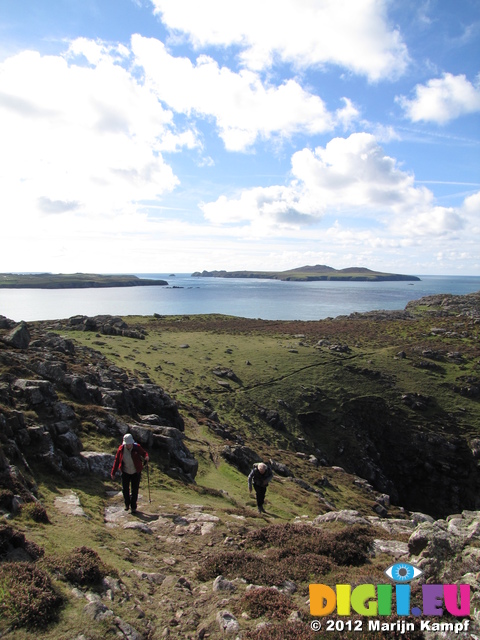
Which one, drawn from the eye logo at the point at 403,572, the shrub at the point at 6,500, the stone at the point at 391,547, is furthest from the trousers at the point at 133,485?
the eye logo at the point at 403,572

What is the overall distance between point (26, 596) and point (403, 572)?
836 centimetres

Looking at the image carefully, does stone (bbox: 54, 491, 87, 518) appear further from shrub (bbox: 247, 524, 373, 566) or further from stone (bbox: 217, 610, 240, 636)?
stone (bbox: 217, 610, 240, 636)

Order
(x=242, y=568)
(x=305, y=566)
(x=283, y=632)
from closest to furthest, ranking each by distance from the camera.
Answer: (x=283, y=632)
(x=242, y=568)
(x=305, y=566)

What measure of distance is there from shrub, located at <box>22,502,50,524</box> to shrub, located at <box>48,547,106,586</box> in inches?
94.4

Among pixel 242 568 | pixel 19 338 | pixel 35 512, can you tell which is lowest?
pixel 242 568

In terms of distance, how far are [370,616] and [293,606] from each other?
1631 mm

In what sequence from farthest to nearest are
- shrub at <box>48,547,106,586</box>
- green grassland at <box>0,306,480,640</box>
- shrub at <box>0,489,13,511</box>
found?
shrub at <box>0,489,13,511</box> → green grassland at <box>0,306,480,640</box> → shrub at <box>48,547,106,586</box>

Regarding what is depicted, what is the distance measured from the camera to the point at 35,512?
35.4 feet

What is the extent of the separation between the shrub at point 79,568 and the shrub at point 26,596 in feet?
1.89

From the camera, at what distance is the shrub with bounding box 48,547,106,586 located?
827 centimetres

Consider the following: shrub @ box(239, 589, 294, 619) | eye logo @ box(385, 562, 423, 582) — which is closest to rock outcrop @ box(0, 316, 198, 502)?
shrub @ box(239, 589, 294, 619)

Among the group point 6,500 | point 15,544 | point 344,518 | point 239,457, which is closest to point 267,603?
point 15,544

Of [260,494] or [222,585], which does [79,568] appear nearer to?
[222,585]

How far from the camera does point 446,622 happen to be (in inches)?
282
